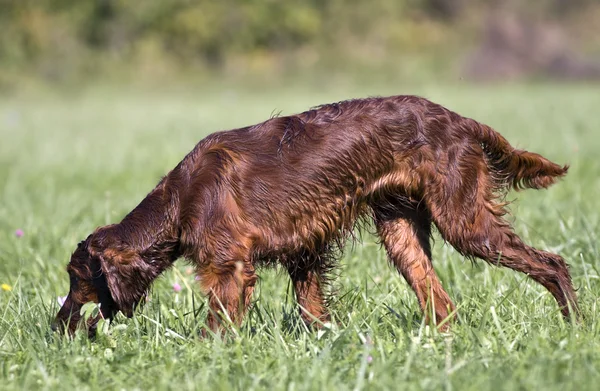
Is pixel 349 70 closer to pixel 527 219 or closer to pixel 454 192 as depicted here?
pixel 527 219

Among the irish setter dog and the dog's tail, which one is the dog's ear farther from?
the dog's tail

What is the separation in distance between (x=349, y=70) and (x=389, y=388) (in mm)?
28016

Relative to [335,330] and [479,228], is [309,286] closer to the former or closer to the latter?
[335,330]

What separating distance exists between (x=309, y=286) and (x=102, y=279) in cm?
97

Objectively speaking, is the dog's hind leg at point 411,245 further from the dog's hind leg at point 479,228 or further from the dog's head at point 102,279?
the dog's head at point 102,279

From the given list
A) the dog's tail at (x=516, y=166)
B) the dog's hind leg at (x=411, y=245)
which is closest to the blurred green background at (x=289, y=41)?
the dog's tail at (x=516, y=166)

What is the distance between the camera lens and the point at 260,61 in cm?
3469

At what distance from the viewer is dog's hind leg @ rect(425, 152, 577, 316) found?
3518 mm

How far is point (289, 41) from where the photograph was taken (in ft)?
122

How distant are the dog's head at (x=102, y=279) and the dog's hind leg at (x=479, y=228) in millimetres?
1300

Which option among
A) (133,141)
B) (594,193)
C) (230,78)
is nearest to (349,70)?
(230,78)

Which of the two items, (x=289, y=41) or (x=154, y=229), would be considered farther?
(x=289, y=41)

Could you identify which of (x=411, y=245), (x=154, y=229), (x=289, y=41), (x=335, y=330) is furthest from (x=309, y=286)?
(x=289, y=41)

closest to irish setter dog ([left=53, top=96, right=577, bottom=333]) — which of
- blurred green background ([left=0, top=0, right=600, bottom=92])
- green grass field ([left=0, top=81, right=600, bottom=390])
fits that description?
green grass field ([left=0, top=81, right=600, bottom=390])
